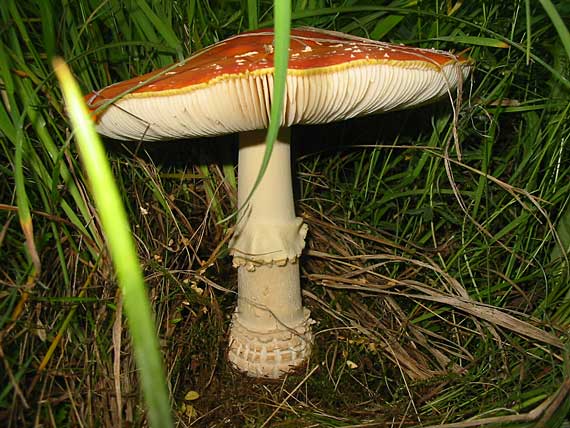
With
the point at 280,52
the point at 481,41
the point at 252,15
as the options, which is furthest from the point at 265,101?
the point at 481,41

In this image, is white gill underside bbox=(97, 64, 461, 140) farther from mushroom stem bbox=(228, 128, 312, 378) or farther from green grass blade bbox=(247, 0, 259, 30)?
green grass blade bbox=(247, 0, 259, 30)

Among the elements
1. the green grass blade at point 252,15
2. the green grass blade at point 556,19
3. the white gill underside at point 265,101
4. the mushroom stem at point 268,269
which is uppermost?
the green grass blade at point 556,19

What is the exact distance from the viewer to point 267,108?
1.40 m

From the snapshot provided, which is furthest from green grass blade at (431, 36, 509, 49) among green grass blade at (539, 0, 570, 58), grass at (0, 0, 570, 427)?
green grass blade at (539, 0, 570, 58)

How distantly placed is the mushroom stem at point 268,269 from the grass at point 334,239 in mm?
62

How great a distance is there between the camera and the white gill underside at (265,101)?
1289mm

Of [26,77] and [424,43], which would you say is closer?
[26,77]

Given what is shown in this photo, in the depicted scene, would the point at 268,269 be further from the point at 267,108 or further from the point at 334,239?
the point at 267,108

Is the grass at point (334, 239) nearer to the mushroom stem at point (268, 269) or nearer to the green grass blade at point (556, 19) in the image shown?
the mushroom stem at point (268, 269)

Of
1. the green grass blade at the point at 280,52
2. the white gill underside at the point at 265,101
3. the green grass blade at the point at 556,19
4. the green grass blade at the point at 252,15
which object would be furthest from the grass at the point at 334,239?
the green grass blade at the point at 280,52

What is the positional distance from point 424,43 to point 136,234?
4.13 feet

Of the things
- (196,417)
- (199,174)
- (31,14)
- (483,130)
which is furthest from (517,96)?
(31,14)

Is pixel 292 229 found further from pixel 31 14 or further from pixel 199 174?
pixel 31 14

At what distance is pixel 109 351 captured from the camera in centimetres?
155
